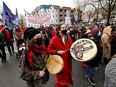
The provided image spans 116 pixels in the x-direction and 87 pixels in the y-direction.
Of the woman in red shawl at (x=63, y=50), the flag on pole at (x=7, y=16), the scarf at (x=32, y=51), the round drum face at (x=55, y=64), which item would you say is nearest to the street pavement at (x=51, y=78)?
the woman in red shawl at (x=63, y=50)

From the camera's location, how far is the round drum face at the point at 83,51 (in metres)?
3.66

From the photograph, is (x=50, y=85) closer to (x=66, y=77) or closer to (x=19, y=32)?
(x=66, y=77)

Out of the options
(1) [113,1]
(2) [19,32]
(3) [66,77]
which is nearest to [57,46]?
(3) [66,77]

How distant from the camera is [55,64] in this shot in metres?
3.47

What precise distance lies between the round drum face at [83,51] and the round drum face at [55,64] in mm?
362

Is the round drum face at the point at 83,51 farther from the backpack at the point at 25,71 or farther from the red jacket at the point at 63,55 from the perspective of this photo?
the backpack at the point at 25,71

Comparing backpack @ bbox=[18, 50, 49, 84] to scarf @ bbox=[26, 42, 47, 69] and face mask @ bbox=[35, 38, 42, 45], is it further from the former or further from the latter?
face mask @ bbox=[35, 38, 42, 45]

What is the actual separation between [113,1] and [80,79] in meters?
18.7

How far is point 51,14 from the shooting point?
31.8ft

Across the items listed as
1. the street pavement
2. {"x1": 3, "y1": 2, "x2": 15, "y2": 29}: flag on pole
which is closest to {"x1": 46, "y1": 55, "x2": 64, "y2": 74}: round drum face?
the street pavement

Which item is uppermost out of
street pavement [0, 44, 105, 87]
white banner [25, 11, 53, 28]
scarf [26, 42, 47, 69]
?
scarf [26, 42, 47, 69]

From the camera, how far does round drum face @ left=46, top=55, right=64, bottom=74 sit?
3400 mm

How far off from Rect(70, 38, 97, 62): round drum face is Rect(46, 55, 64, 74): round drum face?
0.36 meters

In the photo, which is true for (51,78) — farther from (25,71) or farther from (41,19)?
(41,19)
